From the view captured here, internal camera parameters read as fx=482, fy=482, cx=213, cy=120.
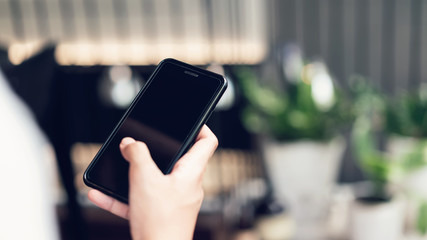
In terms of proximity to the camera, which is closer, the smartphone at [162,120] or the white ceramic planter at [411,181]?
the smartphone at [162,120]

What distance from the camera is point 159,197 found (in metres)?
0.38

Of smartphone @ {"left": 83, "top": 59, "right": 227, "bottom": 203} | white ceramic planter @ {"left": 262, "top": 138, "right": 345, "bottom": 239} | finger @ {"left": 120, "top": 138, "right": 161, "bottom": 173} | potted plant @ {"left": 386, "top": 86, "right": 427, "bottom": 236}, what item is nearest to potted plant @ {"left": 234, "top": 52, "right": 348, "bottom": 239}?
white ceramic planter @ {"left": 262, "top": 138, "right": 345, "bottom": 239}

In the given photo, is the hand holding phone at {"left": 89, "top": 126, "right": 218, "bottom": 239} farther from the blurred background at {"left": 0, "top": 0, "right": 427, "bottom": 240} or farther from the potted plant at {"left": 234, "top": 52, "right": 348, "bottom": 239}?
the potted plant at {"left": 234, "top": 52, "right": 348, "bottom": 239}

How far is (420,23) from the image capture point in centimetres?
235

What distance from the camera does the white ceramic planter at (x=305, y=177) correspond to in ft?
3.42

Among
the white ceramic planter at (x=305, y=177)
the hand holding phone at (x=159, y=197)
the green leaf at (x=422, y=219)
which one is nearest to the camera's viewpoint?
the hand holding phone at (x=159, y=197)

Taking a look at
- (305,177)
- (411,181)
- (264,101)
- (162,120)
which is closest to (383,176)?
(411,181)

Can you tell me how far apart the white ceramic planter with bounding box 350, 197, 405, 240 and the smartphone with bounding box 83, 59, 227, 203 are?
0.58 metres

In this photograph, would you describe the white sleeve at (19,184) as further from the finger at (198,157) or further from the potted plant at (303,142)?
the potted plant at (303,142)

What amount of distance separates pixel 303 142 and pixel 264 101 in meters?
0.13

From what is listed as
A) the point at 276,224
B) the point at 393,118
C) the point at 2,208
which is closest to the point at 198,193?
the point at 2,208

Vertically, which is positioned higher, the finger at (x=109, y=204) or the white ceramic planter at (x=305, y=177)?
the finger at (x=109, y=204)

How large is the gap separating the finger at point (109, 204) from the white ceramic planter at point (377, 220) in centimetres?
61

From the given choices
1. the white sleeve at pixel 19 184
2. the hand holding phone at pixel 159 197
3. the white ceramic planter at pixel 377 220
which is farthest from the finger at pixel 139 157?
the white ceramic planter at pixel 377 220
